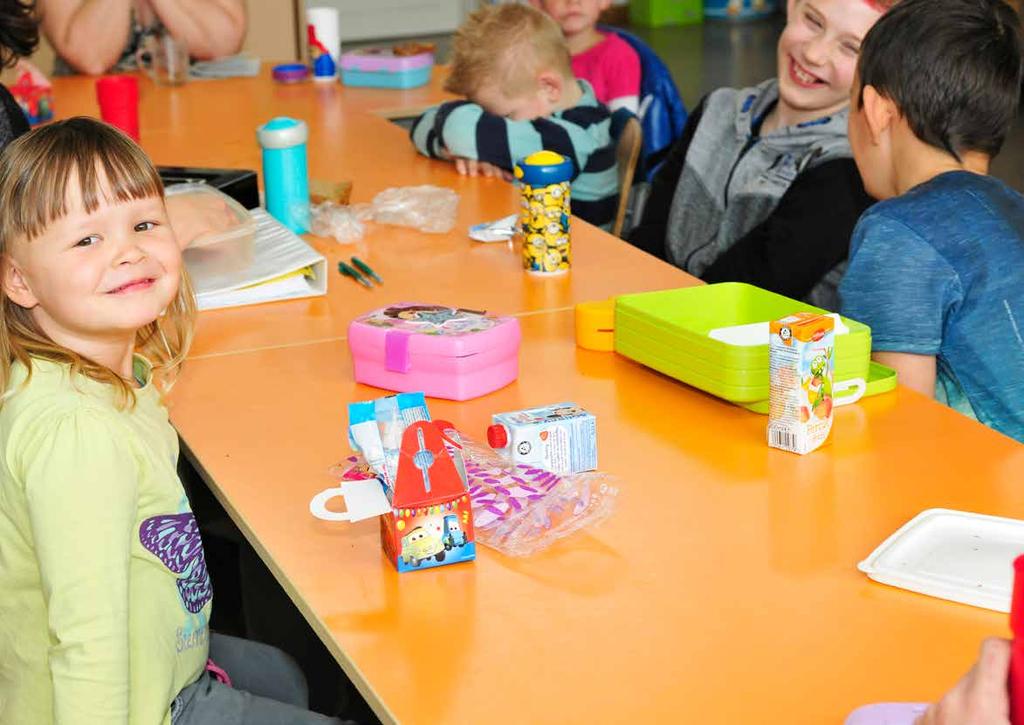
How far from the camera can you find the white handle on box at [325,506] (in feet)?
4.65

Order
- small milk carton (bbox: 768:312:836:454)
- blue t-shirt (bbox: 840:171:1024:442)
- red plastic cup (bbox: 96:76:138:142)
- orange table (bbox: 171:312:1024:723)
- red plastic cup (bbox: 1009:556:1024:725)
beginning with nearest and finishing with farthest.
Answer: red plastic cup (bbox: 1009:556:1024:725) < orange table (bbox: 171:312:1024:723) < small milk carton (bbox: 768:312:836:454) < blue t-shirt (bbox: 840:171:1024:442) < red plastic cup (bbox: 96:76:138:142)

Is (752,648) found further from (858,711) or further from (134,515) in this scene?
(134,515)

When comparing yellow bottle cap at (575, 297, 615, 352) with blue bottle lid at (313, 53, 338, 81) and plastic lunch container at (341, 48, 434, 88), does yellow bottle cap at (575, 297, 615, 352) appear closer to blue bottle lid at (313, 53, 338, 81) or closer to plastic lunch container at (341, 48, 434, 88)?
plastic lunch container at (341, 48, 434, 88)

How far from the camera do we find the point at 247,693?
5.07 ft

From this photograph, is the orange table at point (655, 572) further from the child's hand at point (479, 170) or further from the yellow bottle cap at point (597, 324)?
the child's hand at point (479, 170)

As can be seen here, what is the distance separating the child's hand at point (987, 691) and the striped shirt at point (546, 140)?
2.13 meters

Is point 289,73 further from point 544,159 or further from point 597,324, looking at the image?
point 597,324

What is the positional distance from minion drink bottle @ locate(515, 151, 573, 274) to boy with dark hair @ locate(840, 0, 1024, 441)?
1.64ft

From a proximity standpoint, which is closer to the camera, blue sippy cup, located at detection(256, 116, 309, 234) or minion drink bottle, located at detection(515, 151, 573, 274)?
minion drink bottle, located at detection(515, 151, 573, 274)

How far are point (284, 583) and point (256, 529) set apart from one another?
11 centimetres

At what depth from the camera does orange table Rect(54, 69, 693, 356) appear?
2.12 meters

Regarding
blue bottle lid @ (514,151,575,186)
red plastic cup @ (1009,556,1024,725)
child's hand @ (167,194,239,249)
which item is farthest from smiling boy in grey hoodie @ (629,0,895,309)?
red plastic cup @ (1009,556,1024,725)

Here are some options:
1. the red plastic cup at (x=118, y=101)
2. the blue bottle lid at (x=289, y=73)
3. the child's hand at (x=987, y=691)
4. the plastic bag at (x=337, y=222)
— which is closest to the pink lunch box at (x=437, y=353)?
the plastic bag at (x=337, y=222)

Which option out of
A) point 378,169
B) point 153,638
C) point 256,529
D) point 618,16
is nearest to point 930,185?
point 256,529
